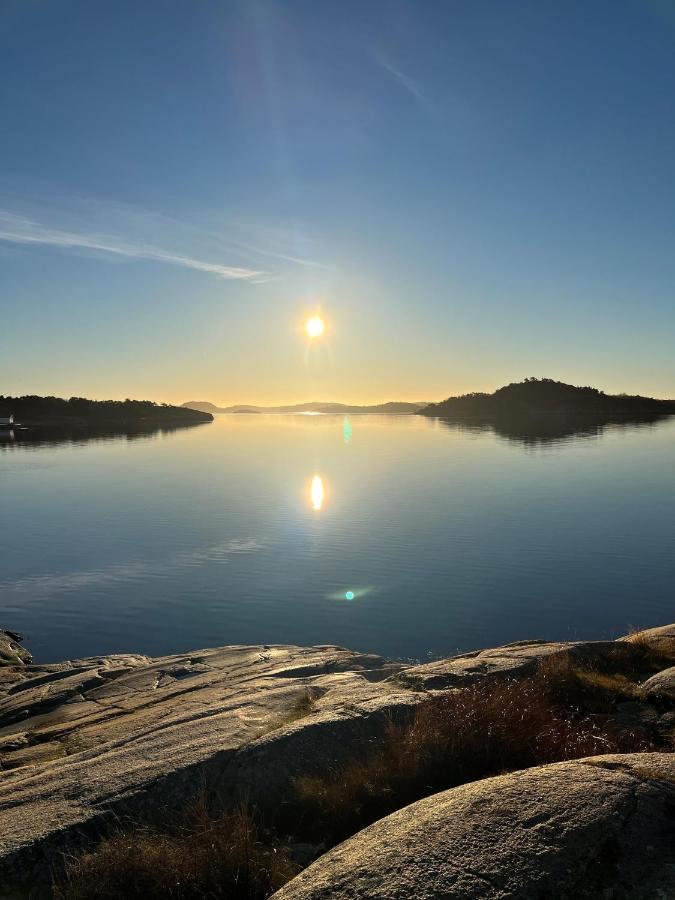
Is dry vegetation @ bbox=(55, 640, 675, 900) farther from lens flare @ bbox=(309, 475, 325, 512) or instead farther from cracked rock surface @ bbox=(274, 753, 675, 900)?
lens flare @ bbox=(309, 475, 325, 512)

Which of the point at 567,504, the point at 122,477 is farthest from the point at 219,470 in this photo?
the point at 567,504

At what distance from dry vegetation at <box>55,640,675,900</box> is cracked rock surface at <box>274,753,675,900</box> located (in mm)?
1102

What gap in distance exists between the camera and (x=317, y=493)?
6538 centimetres

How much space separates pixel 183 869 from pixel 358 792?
2.35 metres

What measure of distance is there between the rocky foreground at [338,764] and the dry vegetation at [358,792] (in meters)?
0.57

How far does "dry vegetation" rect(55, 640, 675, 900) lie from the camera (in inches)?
229

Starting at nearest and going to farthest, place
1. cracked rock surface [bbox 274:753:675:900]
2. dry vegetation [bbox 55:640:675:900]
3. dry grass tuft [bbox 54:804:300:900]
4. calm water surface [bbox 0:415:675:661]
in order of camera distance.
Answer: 1. cracked rock surface [bbox 274:753:675:900]
2. dry grass tuft [bbox 54:804:300:900]
3. dry vegetation [bbox 55:640:675:900]
4. calm water surface [bbox 0:415:675:661]

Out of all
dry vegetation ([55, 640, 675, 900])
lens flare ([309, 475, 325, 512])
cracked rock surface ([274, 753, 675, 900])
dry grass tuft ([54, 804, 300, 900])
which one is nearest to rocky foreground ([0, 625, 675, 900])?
cracked rock surface ([274, 753, 675, 900])

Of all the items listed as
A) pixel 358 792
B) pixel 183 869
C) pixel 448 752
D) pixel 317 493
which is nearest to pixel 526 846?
pixel 448 752

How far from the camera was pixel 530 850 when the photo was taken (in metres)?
4.68

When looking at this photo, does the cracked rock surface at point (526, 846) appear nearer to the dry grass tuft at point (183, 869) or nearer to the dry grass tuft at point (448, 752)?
the dry grass tuft at point (183, 869)

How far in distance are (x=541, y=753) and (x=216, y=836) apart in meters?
4.29

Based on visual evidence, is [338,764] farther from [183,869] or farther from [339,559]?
[339,559]

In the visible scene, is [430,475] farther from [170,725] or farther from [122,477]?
[170,725]
